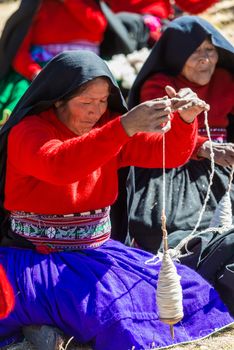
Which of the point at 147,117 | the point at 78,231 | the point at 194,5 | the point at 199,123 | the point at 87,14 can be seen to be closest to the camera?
the point at 147,117

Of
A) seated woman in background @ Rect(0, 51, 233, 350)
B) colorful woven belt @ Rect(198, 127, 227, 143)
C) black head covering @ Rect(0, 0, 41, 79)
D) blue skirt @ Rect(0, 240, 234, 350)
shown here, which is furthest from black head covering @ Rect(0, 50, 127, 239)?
black head covering @ Rect(0, 0, 41, 79)

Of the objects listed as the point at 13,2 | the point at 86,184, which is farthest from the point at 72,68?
the point at 13,2

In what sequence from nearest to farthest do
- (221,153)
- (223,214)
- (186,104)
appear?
1. (186,104)
2. (223,214)
3. (221,153)

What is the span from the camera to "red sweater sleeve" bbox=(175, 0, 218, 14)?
7.80 metres

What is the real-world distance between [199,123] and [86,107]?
4.07 ft

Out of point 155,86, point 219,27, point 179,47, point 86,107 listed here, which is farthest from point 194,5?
point 86,107

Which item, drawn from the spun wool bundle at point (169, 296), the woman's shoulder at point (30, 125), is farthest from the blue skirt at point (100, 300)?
the woman's shoulder at point (30, 125)

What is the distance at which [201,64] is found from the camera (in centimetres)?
480

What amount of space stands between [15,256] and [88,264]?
331 mm

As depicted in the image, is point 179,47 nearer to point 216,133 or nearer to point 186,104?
point 216,133

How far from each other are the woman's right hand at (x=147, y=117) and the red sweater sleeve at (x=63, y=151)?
0.04 metres

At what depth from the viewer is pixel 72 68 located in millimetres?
3639

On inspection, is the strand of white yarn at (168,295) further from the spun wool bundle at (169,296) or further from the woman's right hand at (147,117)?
the woman's right hand at (147,117)

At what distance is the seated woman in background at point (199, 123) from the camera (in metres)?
4.57
